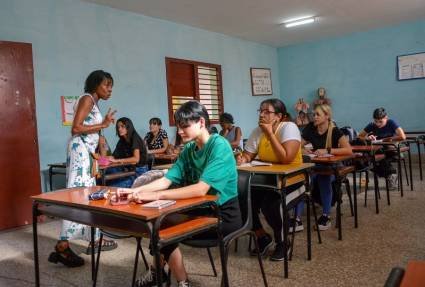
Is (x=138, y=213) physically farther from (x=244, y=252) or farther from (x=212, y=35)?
(x=212, y=35)

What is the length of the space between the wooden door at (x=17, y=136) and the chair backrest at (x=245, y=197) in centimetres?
301

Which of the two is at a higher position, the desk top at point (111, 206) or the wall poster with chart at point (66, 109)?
the wall poster with chart at point (66, 109)

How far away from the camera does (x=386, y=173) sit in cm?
454

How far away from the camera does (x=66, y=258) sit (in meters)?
2.80

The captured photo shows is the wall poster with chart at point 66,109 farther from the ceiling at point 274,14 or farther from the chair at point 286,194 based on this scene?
the chair at point 286,194

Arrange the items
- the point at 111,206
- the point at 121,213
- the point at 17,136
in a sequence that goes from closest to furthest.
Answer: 1. the point at 121,213
2. the point at 111,206
3. the point at 17,136

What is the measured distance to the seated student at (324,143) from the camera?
346 cm

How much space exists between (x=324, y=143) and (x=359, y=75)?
4881mm

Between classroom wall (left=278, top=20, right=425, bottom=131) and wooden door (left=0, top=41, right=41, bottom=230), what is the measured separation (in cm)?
606

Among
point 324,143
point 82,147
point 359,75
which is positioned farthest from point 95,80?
point 359,75

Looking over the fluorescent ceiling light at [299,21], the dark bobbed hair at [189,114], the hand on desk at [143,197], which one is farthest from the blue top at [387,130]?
the hand on desk at [143,197]

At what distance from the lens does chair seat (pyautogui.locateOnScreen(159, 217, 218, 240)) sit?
150 centimetres

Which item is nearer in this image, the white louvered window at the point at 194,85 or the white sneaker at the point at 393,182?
the white sneaker at the point at 393,182

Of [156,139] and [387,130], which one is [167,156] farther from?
[387,130]
